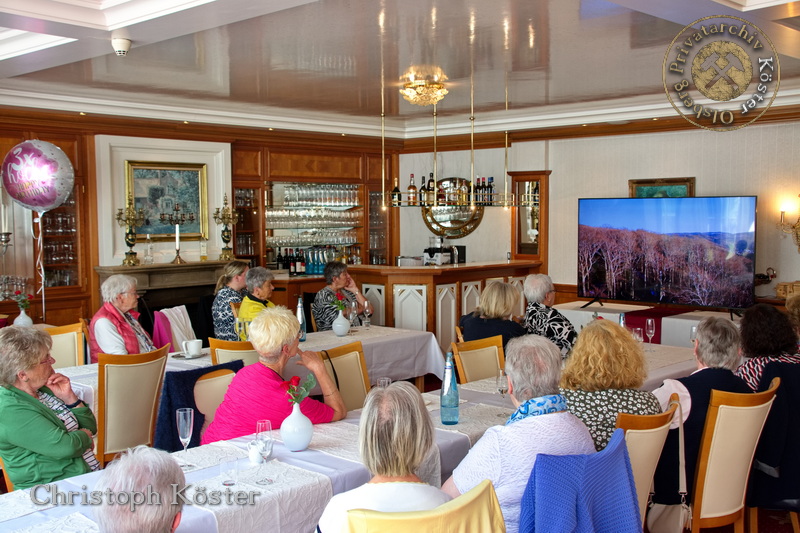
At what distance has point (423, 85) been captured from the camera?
271 inches

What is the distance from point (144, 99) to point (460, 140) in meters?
4.40

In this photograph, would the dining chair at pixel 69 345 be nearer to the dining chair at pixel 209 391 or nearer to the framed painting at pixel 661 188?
the dining chair at pixel 209 391

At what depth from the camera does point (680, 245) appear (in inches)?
349

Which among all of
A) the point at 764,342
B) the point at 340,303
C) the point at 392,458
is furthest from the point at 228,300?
the point at 392,458

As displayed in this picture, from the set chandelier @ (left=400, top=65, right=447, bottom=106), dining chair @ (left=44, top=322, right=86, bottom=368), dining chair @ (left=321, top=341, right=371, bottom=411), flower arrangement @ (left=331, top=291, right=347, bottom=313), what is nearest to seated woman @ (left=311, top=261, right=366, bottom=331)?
flower arrangement @ (left=331, top=291, right=347, bottom=313)

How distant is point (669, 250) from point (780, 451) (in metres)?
5.43

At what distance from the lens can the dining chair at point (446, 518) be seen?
76.2 inches

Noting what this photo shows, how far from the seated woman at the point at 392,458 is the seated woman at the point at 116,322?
327 centimetres

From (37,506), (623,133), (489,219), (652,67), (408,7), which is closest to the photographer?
(37,506)

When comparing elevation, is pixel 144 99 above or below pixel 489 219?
above

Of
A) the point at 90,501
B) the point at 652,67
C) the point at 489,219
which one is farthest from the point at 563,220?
the point at 90,501

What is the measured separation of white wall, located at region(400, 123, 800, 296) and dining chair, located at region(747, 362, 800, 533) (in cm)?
512

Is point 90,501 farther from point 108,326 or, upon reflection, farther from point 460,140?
point 460,140

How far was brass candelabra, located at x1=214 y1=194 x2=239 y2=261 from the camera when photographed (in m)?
9.47
